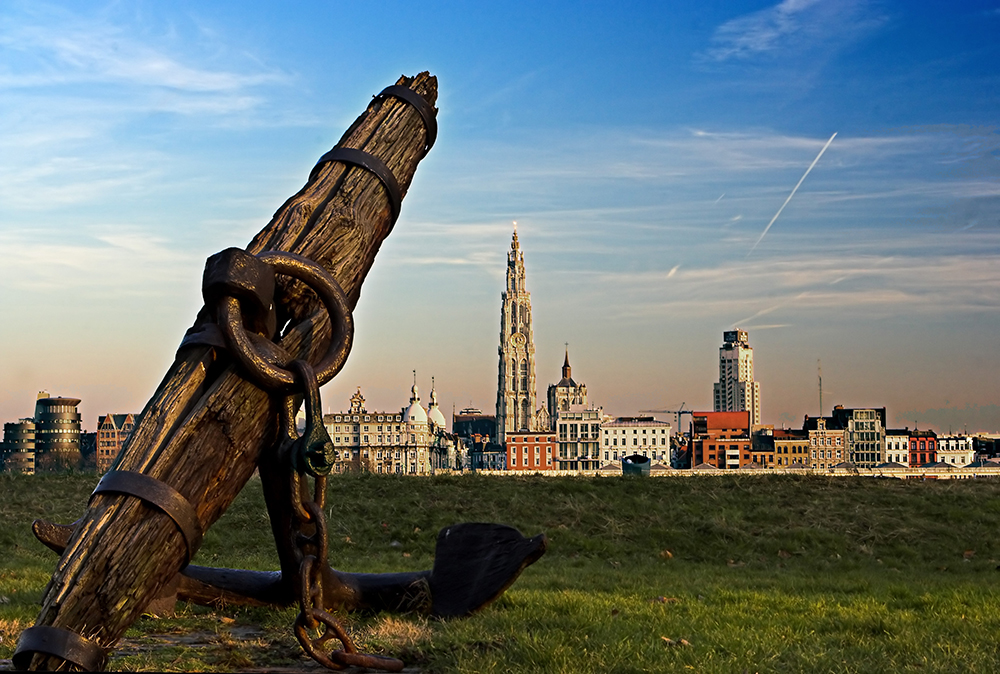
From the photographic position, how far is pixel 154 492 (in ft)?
14.2

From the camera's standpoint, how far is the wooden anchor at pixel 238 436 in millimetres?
4141

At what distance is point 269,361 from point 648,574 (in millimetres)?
6750

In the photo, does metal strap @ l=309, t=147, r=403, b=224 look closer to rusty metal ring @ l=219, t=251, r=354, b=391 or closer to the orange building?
rusty metal ring @ l=219, t=251, r=354, b=391

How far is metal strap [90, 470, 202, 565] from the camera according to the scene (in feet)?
14.1

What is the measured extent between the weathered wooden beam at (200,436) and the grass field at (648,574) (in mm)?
1323

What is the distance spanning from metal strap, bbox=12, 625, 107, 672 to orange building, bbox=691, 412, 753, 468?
175145 mm

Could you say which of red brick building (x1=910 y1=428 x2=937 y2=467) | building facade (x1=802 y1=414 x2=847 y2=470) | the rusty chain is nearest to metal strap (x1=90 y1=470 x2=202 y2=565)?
the rusty chain

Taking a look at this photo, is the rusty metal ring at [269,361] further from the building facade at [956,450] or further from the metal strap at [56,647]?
the building facade at [956,450]

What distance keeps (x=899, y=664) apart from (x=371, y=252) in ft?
12.6

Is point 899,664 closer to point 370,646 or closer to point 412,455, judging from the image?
point 370,646

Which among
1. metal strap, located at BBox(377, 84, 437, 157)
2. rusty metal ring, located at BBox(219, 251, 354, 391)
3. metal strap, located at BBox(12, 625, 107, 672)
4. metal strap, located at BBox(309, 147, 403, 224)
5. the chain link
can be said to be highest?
metal strap, located at BBox(377, 84, 437, 157)

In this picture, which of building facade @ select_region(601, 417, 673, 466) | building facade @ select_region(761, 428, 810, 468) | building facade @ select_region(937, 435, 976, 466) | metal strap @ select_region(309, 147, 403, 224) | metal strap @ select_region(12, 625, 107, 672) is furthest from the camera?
building facade @ select_region(601, 417, 673, 466)

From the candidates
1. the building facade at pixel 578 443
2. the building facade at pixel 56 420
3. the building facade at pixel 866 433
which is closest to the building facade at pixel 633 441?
the building facade at pixel 578 443

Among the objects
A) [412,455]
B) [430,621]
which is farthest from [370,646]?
[412,455]
